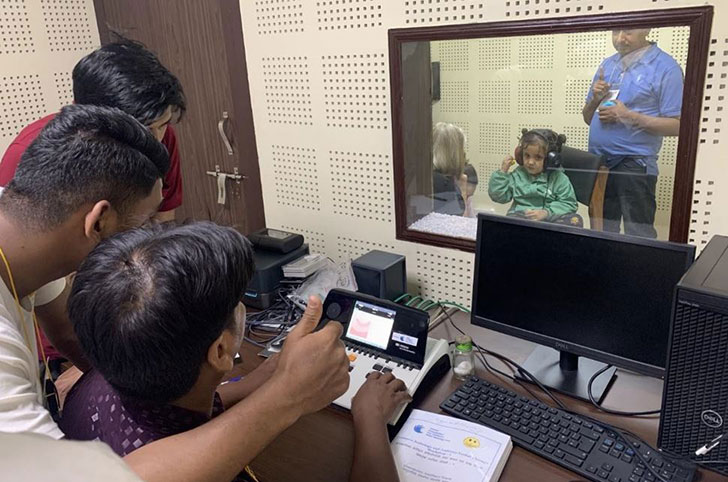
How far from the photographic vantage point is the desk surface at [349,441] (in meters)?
1.17

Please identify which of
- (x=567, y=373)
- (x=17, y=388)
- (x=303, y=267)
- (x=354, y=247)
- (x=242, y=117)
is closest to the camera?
(x=17, y=388)

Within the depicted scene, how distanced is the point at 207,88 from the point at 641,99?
1725 millimetres

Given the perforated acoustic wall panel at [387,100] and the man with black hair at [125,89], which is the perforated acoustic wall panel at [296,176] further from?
the man with black hair at [125,89]

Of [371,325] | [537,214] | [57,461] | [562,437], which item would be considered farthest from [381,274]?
[57,461]

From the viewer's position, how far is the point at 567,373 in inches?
57.2

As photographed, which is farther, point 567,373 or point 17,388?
point 567,373

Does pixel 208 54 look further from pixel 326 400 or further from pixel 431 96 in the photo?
pixel 326 400

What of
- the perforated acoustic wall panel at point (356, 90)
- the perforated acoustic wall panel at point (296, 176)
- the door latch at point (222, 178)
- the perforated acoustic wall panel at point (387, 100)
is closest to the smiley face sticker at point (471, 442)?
the perforated acoustic wall panel at point (387, 100)

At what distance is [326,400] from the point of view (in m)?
1.06

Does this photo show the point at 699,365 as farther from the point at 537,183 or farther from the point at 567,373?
the point at 537,183

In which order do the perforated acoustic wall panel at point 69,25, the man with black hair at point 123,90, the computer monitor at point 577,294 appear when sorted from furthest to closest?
the perforated acoustic wall panel at point 69,25 → the man with black hair at point 123,90 → the computer monitor at point 577,294

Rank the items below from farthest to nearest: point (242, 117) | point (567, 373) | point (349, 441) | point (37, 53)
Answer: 1. point (37, 53)
2. point (242, 117)
3. point (567, 373)
4. point (349, 441)

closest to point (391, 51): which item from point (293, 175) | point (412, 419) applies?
point (293, 175)

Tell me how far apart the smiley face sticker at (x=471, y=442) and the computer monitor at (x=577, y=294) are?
0.31 metres
